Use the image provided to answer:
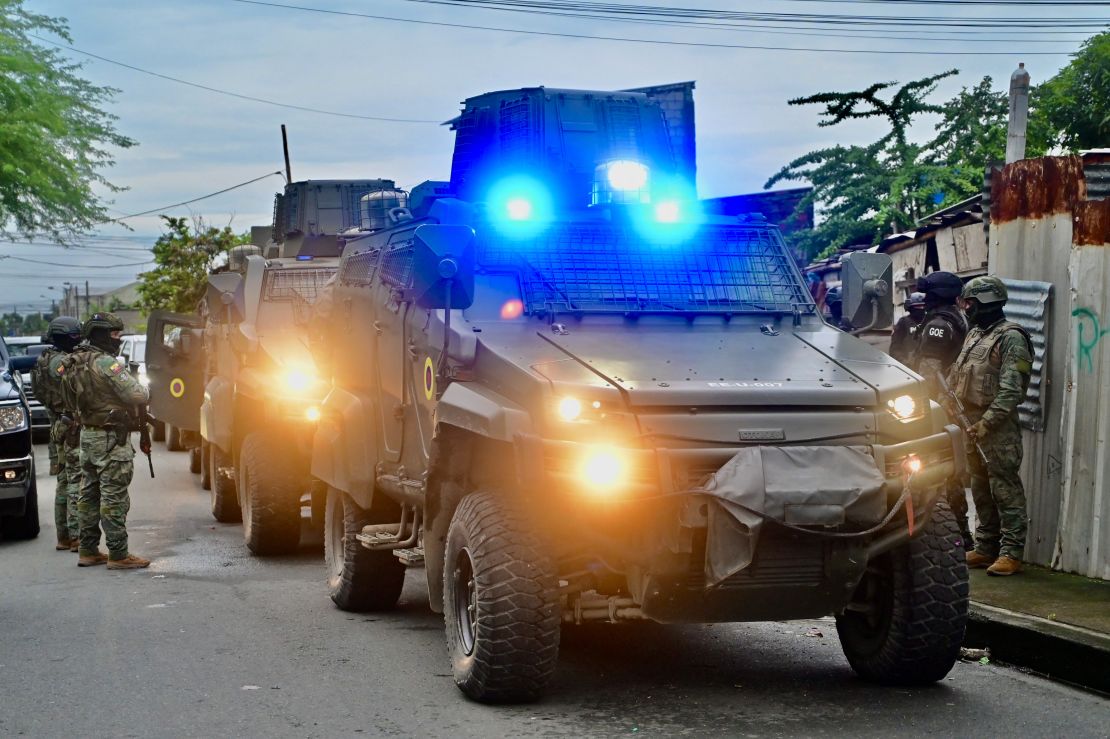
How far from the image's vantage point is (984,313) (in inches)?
339

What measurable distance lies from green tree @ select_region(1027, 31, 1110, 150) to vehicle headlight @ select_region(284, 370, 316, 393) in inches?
664

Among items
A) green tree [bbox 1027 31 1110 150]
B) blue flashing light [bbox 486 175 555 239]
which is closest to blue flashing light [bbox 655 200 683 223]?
blue flashing light [bbox 486 175 555 239]

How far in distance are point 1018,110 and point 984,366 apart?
671 centimetres

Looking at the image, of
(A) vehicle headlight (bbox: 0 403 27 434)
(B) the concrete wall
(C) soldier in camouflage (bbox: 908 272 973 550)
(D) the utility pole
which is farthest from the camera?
(D) the utility pole

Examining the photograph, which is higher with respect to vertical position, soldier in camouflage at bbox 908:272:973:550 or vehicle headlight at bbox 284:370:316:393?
soldier in camouflage at bbox 908:272:973:550

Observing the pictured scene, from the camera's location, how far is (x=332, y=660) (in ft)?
23.7

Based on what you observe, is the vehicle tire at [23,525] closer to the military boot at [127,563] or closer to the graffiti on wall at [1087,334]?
the military boot at [127,563]

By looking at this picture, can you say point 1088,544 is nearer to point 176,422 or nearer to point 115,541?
point 115,541

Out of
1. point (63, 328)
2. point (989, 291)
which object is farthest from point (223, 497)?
point (989, 291)

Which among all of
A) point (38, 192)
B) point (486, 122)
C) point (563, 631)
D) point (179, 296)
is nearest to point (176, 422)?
point (486, 122)

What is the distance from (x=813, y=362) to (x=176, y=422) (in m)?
10.6

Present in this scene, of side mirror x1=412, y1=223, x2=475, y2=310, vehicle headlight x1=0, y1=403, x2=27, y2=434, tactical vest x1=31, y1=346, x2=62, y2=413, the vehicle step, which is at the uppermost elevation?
side mirror x1=412, y1=223, x2=475, y2=310

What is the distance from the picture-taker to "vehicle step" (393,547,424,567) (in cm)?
728

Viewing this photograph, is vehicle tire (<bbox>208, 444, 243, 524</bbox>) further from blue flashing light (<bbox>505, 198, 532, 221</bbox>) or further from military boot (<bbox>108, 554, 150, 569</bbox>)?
blue flashing light (<bbox>505, 198, 532, 221</bbox>)
